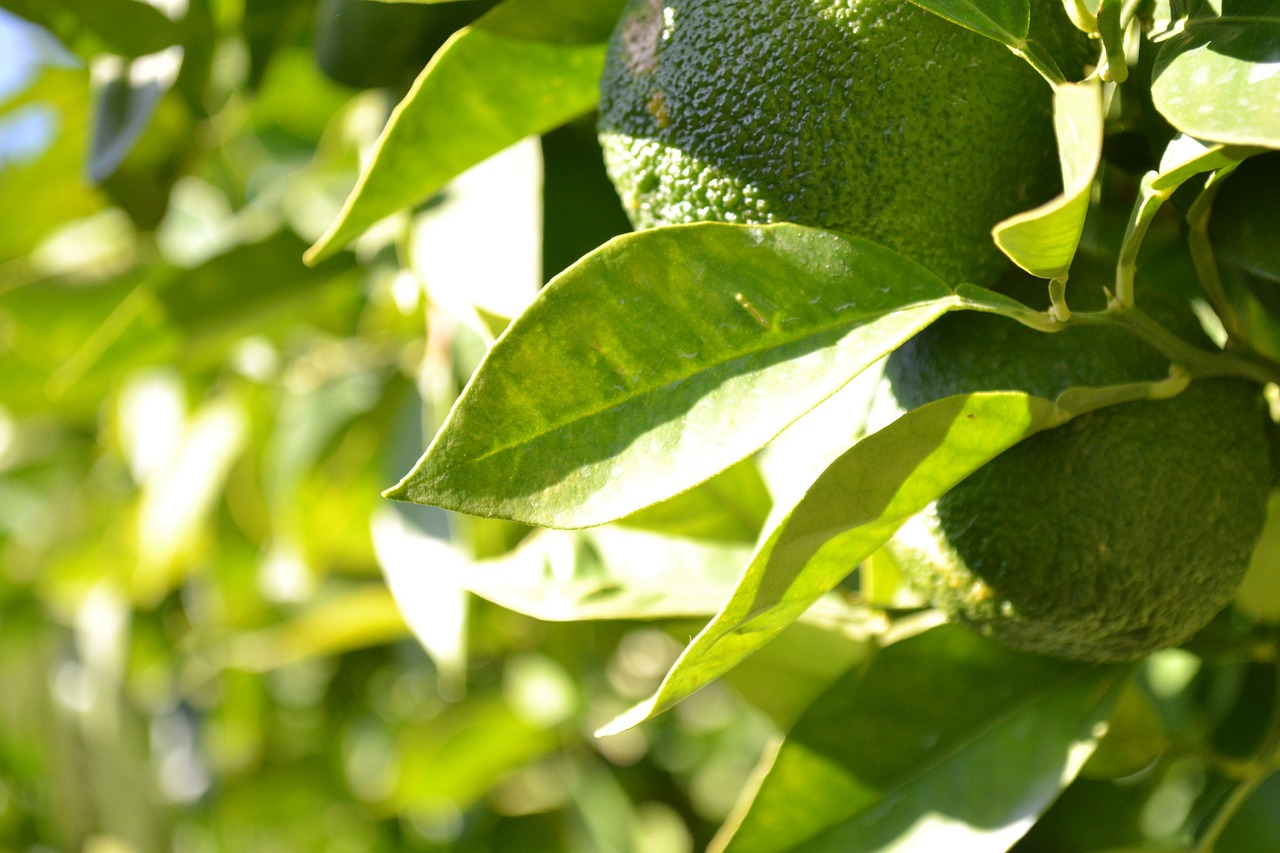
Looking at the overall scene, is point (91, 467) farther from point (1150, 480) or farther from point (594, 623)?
point (1150, 480)

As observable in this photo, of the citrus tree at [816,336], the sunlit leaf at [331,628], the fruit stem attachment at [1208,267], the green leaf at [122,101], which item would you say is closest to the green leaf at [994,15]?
the citrus tree at [816,336]

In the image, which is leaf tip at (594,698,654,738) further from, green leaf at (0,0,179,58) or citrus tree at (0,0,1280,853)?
green leaf at (0,0,179,58)

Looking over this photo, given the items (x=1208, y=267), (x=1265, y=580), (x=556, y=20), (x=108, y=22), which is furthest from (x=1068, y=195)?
(x=108, y=22)

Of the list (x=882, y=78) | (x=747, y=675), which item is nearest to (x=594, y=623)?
(x=747, y=675)

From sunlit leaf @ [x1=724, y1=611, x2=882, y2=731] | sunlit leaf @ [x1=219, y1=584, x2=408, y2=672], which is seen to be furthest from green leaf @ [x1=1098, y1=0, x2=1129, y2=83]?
sunlit leaf @ [x1=219, y1=584, x2=408, y2=672]

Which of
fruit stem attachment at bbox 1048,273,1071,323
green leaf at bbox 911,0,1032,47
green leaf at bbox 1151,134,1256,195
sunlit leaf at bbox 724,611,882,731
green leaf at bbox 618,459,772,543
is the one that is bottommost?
sunlit leaf at bbox 724,611,882,731
